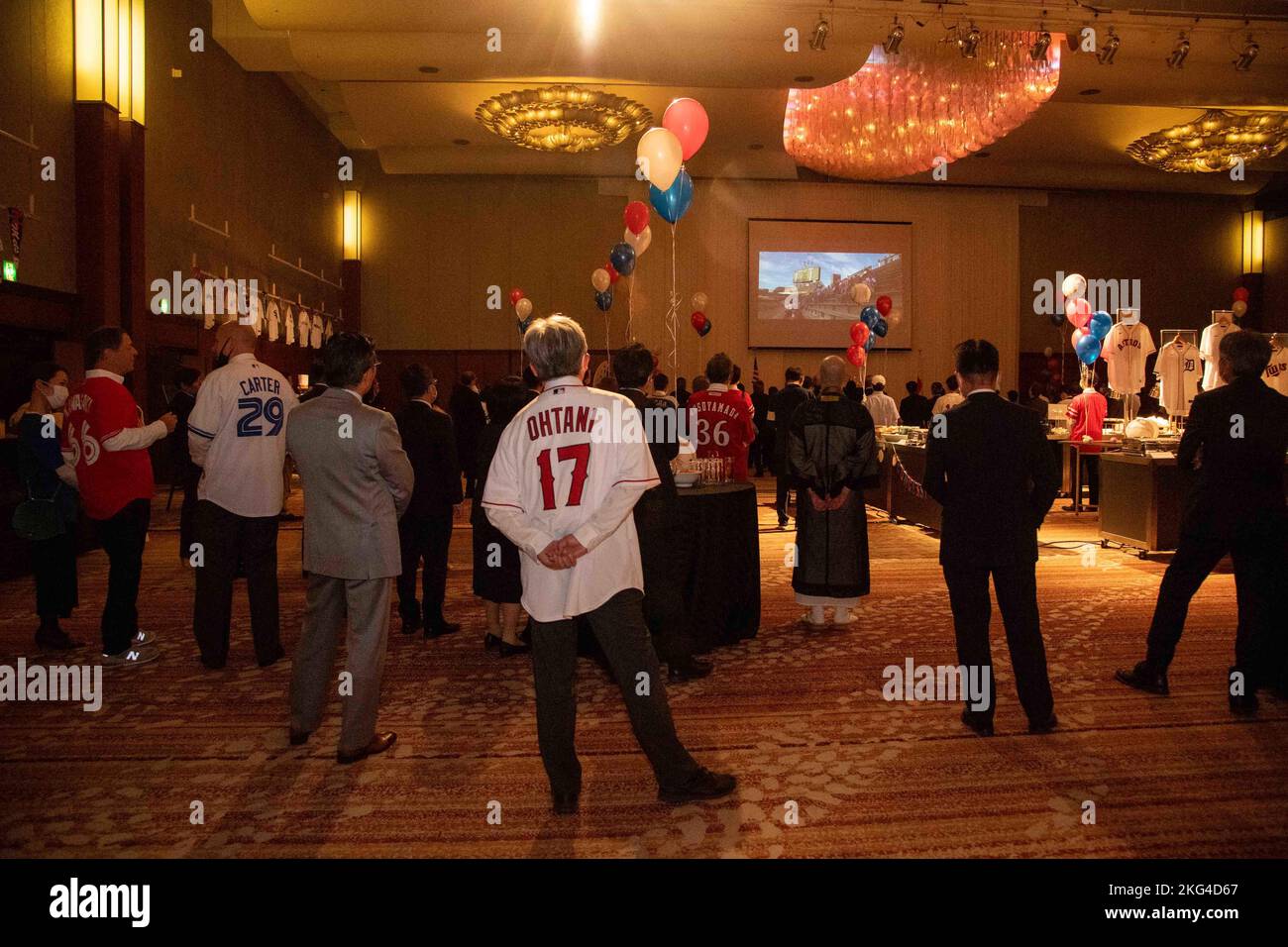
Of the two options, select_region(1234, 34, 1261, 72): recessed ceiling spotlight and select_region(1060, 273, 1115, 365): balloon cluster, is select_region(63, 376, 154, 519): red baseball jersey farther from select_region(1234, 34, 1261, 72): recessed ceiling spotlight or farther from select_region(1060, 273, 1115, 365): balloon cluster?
select_region(1234, 34, 1261, 72): recessed ceiling spotlight

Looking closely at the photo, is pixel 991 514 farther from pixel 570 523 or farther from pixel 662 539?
pixel 570 523

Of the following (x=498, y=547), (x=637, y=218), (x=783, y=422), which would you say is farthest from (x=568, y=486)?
(x=637, y=218)

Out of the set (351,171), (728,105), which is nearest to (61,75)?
(728,105)

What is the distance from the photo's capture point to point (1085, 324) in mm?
10172

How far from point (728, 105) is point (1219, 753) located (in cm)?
1039

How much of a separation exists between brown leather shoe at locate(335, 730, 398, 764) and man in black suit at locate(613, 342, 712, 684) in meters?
1.17

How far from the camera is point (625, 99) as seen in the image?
10.4 m

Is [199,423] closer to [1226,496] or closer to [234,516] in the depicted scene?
[234,516]

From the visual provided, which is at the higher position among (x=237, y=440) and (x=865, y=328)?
(x=865, y=328)

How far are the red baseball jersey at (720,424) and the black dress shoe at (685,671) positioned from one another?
2.00 metres

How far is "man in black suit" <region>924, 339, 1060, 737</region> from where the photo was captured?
3189 millimetres

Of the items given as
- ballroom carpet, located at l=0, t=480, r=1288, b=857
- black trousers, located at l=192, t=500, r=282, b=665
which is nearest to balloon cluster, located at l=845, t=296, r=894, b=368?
ballroom carpet, located at l=0, t=480, r=1288, b=857

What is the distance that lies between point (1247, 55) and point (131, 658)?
426 inches
